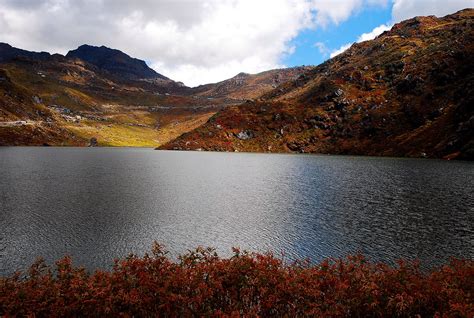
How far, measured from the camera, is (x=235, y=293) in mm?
19234

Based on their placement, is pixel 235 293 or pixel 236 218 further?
pixel 236 218

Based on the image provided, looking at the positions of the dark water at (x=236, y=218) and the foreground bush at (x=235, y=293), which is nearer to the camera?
the foreground bush at (x=235, y=293)

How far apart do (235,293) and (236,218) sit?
109 ft

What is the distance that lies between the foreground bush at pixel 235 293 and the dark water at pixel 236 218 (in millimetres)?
14412

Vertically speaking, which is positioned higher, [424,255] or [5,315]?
[5,315]

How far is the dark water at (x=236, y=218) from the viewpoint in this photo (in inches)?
1464

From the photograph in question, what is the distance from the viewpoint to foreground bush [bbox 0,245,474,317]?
55.3 feet

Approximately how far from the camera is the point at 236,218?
52.5 meters

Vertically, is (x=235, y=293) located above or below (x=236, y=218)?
above

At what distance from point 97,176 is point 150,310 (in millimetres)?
87240

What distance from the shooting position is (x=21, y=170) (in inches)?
4097

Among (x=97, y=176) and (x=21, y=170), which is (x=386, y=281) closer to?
(x=97, y=176)

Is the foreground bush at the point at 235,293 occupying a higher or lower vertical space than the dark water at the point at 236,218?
higher

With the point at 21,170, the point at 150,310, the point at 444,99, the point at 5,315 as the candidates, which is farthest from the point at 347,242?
the point at 444,99
